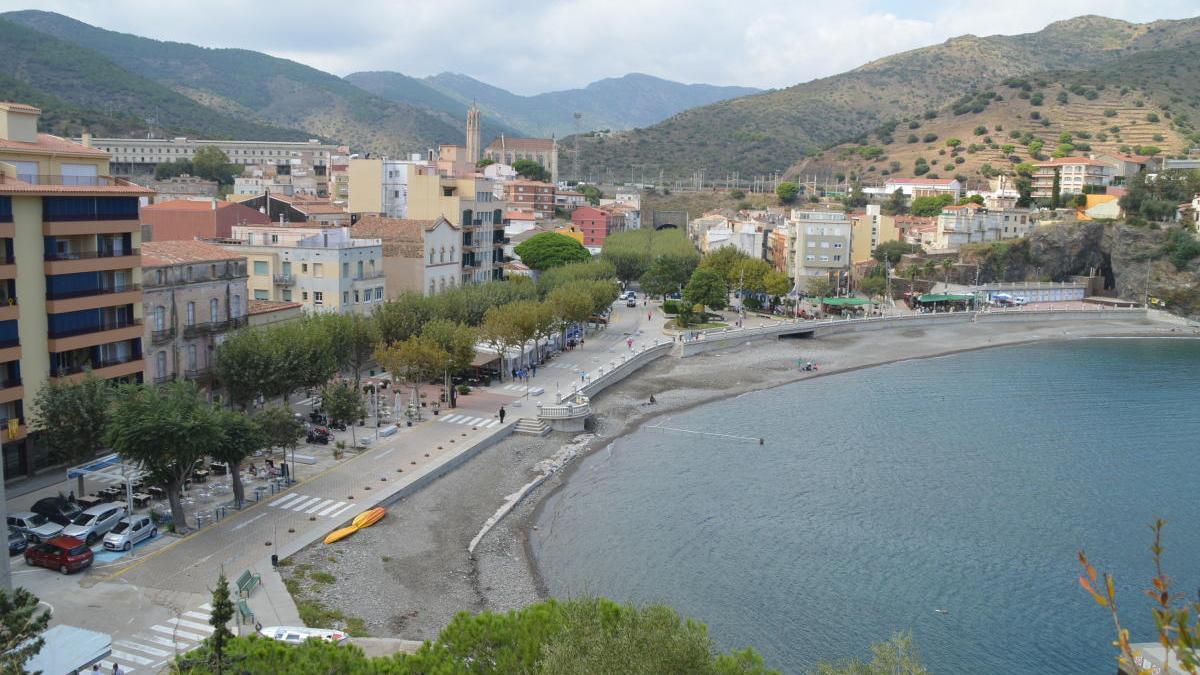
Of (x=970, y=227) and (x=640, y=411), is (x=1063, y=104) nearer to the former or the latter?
(x=970, y=227)

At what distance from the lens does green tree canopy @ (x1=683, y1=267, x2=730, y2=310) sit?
75.6 metres

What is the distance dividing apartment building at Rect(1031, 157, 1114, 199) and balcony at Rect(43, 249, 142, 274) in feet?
344

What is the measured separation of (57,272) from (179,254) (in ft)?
22.3

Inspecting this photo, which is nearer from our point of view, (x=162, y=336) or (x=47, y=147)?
(x=47, y=147)

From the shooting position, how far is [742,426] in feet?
153

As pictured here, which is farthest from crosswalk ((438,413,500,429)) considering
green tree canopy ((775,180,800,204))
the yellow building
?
green tree canopy ((775,180,800,204))

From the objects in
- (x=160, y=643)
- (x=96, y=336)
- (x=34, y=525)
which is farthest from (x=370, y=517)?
(x=96, y=336)

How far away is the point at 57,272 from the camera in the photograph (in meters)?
29.5

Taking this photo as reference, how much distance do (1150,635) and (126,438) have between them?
27286 millimetres

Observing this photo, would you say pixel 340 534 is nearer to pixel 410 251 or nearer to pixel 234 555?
pixel 234 555

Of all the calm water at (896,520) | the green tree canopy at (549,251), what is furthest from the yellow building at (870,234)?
the calm water at (896,520)

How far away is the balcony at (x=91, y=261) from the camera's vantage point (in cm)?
2944

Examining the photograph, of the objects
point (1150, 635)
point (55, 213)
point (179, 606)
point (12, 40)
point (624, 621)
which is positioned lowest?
point (1150, 635)

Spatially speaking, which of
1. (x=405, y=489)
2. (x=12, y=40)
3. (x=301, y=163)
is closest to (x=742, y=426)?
(x=405, y=489)
